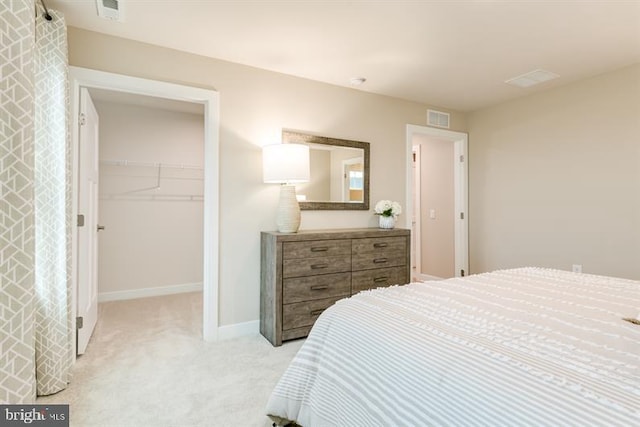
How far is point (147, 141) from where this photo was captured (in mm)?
4297

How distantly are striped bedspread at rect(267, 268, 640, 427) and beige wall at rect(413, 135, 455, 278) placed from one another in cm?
291

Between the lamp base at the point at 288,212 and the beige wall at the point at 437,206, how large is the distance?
2.42 m

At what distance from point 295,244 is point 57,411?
173 cm

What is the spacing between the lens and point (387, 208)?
3471 mm

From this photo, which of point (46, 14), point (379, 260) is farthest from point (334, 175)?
point (46, 14)

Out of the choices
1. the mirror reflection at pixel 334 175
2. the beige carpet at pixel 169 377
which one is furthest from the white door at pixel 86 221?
the mirror reflection at pixel 334 175

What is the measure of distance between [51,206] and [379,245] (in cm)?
254

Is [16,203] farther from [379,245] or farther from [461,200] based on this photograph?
[461,200]

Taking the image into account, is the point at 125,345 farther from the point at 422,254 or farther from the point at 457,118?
the point at 457,118

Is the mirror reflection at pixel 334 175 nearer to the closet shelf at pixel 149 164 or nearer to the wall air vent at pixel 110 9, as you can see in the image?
the wall air vent at pixel 110 9

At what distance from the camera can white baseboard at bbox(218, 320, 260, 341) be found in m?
2.86

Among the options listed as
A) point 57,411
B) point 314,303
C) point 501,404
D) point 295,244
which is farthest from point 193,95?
point 501,404

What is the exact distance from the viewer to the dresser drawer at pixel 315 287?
275cm

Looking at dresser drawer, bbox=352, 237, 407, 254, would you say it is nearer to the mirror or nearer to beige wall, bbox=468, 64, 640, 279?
the mirror
